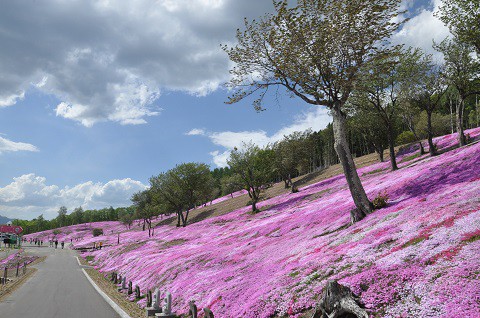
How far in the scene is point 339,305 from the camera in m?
7.97

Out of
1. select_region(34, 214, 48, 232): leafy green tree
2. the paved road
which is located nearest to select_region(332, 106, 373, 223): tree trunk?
the paved road

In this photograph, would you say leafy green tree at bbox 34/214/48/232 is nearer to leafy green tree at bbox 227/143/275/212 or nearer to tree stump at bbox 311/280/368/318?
leafy green tree at bbox 227/143/275/212

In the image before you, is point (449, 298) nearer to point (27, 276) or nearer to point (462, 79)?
point (462, 79)

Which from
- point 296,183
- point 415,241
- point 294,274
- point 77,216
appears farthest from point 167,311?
point 77,216

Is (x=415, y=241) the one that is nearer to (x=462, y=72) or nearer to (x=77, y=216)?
(x=462, y=72)

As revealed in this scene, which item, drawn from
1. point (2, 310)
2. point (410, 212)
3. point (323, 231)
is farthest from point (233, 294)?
point (2, 310)

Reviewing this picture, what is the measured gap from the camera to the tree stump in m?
7.76

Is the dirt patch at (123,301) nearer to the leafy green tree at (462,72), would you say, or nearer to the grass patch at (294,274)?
the grass patch at (294,274)

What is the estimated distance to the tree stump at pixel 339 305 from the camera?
776 cm

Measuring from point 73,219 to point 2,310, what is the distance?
182847 millimetres

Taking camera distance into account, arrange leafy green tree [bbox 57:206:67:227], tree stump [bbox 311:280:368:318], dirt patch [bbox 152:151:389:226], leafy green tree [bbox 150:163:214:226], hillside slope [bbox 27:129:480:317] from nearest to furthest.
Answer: hillside slope [bbox 27:129:480:317], tree stump [bbox 311:280:368:318], dirt patch [bbox 152:151:389:226], leafy green tree [bbox 150:163:214:226], leafy green tree [bbox 57:206:67:227]

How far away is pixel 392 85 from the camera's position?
38844 mm

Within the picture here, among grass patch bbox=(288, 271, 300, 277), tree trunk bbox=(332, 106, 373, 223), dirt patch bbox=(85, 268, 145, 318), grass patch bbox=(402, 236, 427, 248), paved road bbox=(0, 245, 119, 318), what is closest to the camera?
grass patch bbox=(402, 236, 427, 248)

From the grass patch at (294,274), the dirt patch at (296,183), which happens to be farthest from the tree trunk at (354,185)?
the dirt patch at (296,183)
